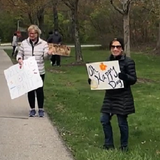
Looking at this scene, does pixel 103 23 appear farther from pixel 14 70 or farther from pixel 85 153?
pixel 85 153

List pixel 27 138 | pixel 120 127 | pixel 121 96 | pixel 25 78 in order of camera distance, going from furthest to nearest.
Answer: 1. pixel 25 78
2. pixel 27 138
3. pixel 120 127
4. pixel 121 96

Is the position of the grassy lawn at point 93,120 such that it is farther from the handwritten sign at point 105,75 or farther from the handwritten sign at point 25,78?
the handwritten sign at point 105,75

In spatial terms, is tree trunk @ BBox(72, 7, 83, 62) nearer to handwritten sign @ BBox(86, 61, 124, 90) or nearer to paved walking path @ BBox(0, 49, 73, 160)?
paved walking path @ BBox(0, 49, 73, 160)

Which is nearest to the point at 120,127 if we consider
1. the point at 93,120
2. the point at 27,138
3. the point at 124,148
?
the point at 124,148

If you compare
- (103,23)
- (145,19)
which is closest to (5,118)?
(145,19)

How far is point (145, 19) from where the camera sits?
129 ft

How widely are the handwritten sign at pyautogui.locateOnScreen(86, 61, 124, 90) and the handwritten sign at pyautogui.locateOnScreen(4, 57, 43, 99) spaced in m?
2.40

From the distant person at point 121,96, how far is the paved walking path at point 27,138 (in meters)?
0.77

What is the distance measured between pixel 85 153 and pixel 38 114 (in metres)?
3.31

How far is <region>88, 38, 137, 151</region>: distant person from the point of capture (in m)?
6.58

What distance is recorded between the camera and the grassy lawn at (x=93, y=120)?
265 inches

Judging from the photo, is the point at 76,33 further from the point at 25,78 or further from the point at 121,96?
the point at 121,96

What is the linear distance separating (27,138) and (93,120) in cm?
171

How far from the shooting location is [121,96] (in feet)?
21.9
